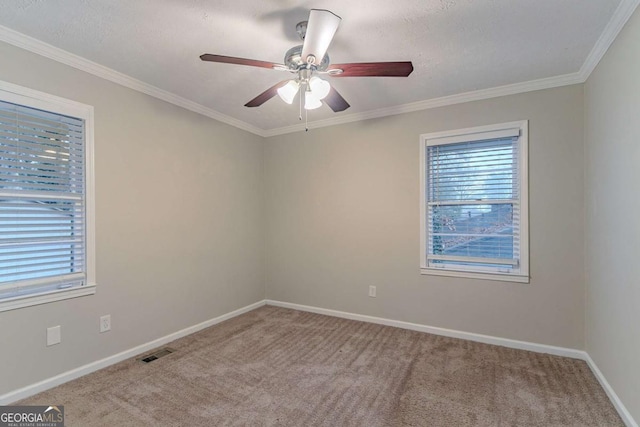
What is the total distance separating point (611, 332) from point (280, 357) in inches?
96.2

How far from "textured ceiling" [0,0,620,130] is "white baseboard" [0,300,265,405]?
2.36 metres

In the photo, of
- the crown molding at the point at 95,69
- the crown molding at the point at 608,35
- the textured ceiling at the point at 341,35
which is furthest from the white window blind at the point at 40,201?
the crown molding at the point at 608,35

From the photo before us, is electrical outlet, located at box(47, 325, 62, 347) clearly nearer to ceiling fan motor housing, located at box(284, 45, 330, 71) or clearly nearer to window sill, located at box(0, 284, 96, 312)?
window sill, located at box(0, 284, 96, 312)

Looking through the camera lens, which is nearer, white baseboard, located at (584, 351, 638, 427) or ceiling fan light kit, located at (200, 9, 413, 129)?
ceiling fan light kit, located at (200, 9, 413, 129)

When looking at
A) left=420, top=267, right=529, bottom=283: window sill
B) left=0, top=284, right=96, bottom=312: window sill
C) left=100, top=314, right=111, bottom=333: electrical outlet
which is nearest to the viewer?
left=0, top=284, right=96, bottom=312: window sill

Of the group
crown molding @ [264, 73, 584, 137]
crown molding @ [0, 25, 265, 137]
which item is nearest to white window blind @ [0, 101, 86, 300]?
crown molding @ [0, 25, 265, 137]

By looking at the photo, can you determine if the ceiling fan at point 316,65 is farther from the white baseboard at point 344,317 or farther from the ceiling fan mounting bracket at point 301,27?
the white baseboard at point 344,317

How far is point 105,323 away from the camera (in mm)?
2561

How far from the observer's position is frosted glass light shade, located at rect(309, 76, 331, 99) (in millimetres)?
2008

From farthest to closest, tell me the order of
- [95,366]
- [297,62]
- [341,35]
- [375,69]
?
[95,366], [341,35], [297,62], [375,69]

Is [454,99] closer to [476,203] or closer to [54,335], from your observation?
[476,203]

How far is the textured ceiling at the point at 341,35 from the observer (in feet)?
5.98

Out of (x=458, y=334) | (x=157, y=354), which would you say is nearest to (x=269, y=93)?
(x=157, y=354)

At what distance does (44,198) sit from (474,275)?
365cm
